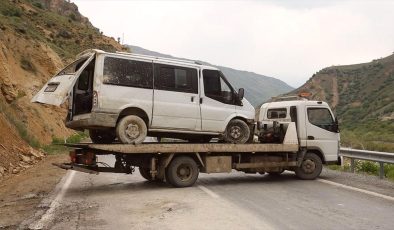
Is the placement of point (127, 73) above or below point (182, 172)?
above

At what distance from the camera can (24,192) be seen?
1059 centimetres

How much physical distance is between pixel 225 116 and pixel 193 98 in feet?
3.33

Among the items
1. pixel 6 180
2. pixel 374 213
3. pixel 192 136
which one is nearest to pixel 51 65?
pixel 6 180

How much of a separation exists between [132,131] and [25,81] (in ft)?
73.2

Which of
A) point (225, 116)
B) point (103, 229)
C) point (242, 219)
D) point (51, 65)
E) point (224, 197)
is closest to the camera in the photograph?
point (103, 229)

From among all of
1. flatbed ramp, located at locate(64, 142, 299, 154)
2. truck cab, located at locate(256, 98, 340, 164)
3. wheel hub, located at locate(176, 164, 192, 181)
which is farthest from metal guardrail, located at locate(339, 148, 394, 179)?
wheel hub, located at locate(176, 164, 192, 181)

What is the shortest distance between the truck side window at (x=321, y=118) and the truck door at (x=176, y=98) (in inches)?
144

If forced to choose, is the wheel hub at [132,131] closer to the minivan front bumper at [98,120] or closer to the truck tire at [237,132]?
the minivan front bumper at [98,120]

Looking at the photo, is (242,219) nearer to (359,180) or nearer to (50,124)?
(359,180)

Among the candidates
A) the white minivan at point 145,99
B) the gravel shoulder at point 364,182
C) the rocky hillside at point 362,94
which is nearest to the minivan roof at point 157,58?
the white minivan at point 145,99

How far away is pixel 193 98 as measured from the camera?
11336 mm

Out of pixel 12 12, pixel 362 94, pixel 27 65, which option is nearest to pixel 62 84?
pixel 27 65

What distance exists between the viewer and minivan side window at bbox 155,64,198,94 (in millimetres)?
10977

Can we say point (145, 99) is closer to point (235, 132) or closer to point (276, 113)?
point (235, 132)
